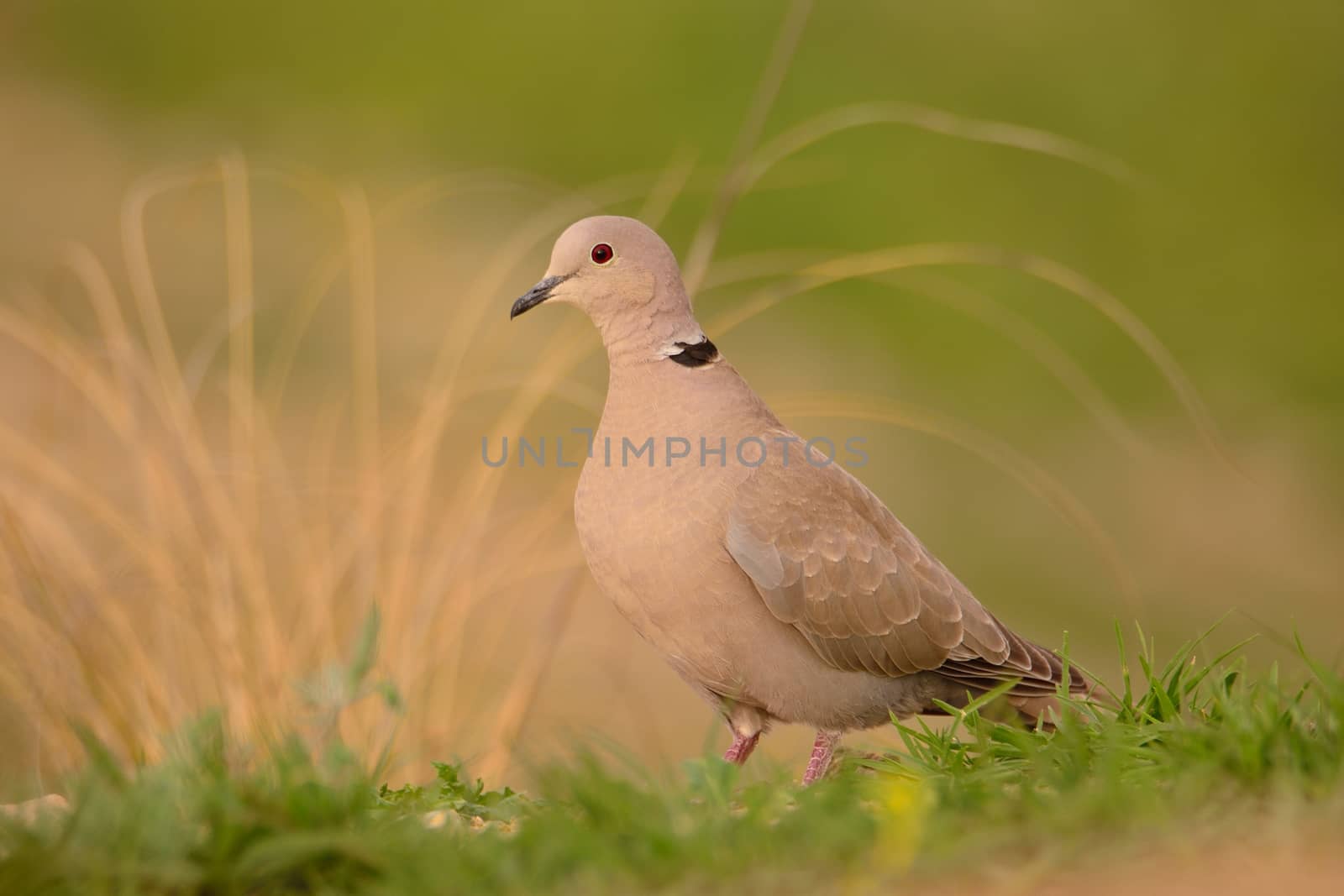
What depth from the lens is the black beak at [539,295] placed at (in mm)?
4007

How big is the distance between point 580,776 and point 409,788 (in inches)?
28.9

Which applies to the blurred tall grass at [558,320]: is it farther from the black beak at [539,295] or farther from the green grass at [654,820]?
the green grass at [654,820]

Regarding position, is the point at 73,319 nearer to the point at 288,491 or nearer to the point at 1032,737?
the point at 288,491

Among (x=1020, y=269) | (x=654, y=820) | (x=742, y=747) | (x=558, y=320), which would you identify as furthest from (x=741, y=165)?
(x=558, y=320)

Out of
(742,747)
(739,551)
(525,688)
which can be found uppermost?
(739,551)

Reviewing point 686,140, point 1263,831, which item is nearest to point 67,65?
point 686,140

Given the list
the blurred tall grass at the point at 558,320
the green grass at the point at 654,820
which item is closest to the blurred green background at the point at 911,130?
the blurred tall grass at the point at 558,320

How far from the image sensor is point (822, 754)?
3.90 meters

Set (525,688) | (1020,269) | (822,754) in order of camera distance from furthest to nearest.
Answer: (525,688) → (1020,269) → (822,754)

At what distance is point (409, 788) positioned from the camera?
11.4 ft

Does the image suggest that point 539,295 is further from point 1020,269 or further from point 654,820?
point 654,820

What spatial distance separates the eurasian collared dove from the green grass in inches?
27.4

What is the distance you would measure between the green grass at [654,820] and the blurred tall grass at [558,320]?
1622 millimetres

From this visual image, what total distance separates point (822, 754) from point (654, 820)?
1.25 meters
